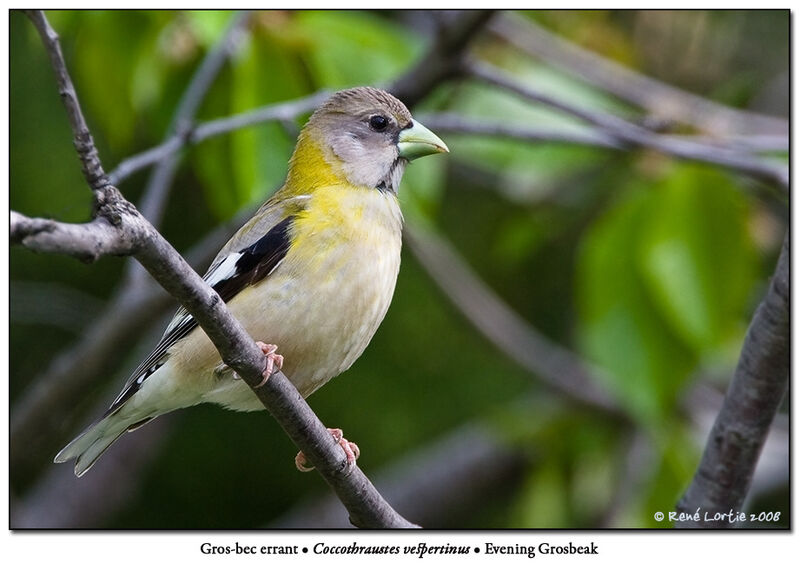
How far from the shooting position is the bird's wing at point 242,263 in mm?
3570

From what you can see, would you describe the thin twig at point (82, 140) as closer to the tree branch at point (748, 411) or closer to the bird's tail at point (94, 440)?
the bird's tail at point (94, 440)

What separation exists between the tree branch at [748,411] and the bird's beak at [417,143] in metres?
1.30

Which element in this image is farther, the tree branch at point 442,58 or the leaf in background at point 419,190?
the tree branch at point 442,58

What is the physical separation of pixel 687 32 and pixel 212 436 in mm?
3668

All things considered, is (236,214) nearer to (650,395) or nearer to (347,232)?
(347,232)

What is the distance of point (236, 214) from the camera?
4.86 metres

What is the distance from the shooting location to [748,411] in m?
3.55

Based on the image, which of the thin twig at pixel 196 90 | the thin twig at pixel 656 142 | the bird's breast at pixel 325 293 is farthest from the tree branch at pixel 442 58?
the bird's breast at pixel 325 293

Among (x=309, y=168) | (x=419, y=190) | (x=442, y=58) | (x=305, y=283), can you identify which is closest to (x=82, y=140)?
(x=305, y=283)

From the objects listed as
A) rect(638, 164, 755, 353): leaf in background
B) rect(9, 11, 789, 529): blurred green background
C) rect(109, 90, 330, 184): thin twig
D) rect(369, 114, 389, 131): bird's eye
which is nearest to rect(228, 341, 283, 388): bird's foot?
rect(9, 11, 789, 529): blurred green background

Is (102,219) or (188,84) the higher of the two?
(102,219)

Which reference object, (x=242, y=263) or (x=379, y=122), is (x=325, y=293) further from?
(x=379, y=122)
